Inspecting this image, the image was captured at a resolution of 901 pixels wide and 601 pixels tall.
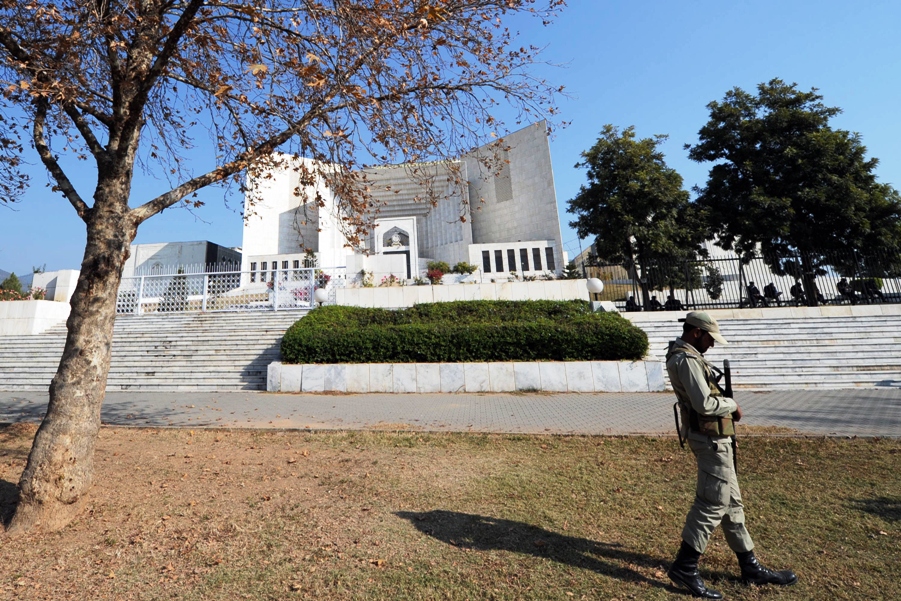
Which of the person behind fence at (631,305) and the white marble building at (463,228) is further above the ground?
the white marble building at (463,228)

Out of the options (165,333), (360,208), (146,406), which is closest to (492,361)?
(360,208)

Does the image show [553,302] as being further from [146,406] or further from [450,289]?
[146,406]

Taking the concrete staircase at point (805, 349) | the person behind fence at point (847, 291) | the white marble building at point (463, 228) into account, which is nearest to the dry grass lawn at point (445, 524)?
the concrete staircase at point (805, 349)

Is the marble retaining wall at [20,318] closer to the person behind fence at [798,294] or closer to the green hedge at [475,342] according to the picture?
the green hedge at [475,342]

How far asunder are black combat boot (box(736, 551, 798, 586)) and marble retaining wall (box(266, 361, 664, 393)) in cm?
655

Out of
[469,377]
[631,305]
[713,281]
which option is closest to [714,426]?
[469,377]

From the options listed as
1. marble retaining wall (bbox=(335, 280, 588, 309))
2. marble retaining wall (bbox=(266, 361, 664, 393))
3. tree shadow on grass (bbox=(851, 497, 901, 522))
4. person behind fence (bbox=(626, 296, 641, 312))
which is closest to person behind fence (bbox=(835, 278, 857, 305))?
person behind fence (bbox=(626, 296, 641, 312))

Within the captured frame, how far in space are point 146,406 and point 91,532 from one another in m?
5.87

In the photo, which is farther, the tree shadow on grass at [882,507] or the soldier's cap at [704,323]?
the tree shadow on grass at [882,507]

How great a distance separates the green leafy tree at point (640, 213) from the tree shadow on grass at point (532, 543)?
15.4m

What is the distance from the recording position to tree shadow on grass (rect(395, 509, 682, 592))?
101 inches

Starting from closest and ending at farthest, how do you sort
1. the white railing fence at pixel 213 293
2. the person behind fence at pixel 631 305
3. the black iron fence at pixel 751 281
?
the black iron fence at pixel 751 281, the white railing fence at pixel 213 293, the person behind fence at pixel 631 305

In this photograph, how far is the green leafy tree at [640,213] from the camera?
1673cm

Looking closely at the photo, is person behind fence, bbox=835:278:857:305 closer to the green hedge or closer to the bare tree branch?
the green hedge
